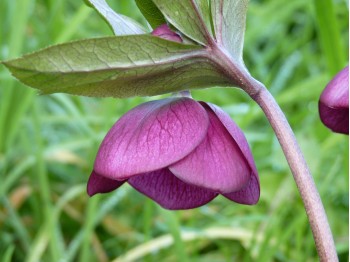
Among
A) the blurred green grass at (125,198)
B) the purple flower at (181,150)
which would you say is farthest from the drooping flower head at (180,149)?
the blurred green grass at (125,198)

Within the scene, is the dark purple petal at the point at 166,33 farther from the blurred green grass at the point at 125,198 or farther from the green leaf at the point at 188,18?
the blurred green grass at the point at 125,198

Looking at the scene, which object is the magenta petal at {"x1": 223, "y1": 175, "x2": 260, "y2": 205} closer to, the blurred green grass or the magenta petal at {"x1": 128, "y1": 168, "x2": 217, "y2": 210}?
the magenta petal at {"x1": 128, "y1": 168, "x2": 217, "y2": 210}

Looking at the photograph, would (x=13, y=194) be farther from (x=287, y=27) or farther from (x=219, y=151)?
(x=287, y=27)

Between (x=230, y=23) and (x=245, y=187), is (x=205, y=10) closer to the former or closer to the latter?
(x=230, y=23)

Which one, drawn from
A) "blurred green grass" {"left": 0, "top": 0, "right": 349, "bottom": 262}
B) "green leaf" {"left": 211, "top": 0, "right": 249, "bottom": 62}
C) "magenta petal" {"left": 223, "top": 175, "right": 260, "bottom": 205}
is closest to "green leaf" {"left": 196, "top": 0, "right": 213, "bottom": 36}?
"green leaf" {"left": 211, "top": 0, "right": 249, "bottom": 62}

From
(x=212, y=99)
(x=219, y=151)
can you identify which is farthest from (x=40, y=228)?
(x=219, y=151)

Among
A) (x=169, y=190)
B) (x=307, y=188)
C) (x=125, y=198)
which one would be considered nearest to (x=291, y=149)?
(x=307, y=188)
